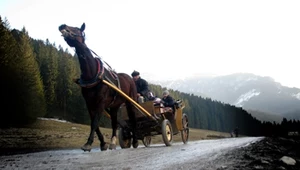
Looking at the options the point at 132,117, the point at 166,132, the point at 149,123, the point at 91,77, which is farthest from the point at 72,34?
the point at 166,132

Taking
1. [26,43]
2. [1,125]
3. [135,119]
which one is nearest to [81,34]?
[135,119]

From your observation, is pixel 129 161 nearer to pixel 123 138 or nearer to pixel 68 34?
pixel 68 34

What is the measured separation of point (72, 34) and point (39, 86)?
37043 mm

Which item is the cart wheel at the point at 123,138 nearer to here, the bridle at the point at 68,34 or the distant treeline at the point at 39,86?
the distant treeline at the point at 39,86

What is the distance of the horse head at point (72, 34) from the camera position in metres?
8.34

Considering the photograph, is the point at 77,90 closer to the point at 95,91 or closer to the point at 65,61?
the point at 65,61

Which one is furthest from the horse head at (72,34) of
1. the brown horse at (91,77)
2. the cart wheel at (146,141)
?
the cart wheel at (146,141)

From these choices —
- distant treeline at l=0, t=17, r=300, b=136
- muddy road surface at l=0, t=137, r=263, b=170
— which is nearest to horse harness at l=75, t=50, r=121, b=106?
muddy road surface at l=0, t=137, r=263, b=170

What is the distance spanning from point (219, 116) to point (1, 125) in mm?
115042

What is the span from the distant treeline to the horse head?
4.44 metres

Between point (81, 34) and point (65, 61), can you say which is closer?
point (81, 34)

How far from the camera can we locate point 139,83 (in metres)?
12.7

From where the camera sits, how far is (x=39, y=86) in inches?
1693

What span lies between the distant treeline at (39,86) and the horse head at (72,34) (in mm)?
4443
